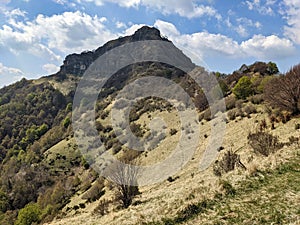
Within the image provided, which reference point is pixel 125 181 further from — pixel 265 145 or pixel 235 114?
pixel 235 114

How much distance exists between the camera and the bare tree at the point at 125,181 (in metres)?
20.0

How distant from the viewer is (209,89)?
2391 inches

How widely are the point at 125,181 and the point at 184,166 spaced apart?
8.75m

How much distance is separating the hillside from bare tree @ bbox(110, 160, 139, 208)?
0.45 feet

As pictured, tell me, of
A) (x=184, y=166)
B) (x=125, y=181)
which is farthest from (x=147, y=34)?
(x=125, y=181)

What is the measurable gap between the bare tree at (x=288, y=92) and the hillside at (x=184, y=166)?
0.09 meters

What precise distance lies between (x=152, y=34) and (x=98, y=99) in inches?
2812

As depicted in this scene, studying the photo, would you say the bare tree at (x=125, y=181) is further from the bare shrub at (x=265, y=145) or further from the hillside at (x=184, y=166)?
the bare shrub at (x=265, y=145)

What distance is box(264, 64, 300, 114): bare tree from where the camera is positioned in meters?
27.0

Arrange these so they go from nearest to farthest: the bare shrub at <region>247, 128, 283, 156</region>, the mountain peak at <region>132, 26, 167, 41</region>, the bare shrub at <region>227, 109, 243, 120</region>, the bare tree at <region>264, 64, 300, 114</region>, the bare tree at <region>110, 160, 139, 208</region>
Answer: the bare shrub at <region>247, 128, 283, 156</region>, the bare tree at <region>110, 160, 139, 208</region>, the bare tree at <region>264, 64, 300, 114</region>, the bare shrub at <region>227, 109, 243, 120</region>, the mountain peak at <region>132, 26, 167, 41</region>

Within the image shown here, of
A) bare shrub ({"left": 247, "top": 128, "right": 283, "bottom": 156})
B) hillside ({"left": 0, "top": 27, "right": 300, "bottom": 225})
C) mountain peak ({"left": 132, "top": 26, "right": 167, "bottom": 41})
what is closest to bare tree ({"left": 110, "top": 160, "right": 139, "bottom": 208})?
hillside ({"left": 0, "top": 27, "right": 300, "bottom": 225})

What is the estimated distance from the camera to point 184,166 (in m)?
27.9

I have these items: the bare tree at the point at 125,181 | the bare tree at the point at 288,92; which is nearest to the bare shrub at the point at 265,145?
the bare tree at the point at 125,181

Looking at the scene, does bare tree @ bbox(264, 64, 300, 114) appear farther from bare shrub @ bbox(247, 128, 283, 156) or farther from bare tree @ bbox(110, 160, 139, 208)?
bare tree @ bbox(110, 160, 139, 208)
